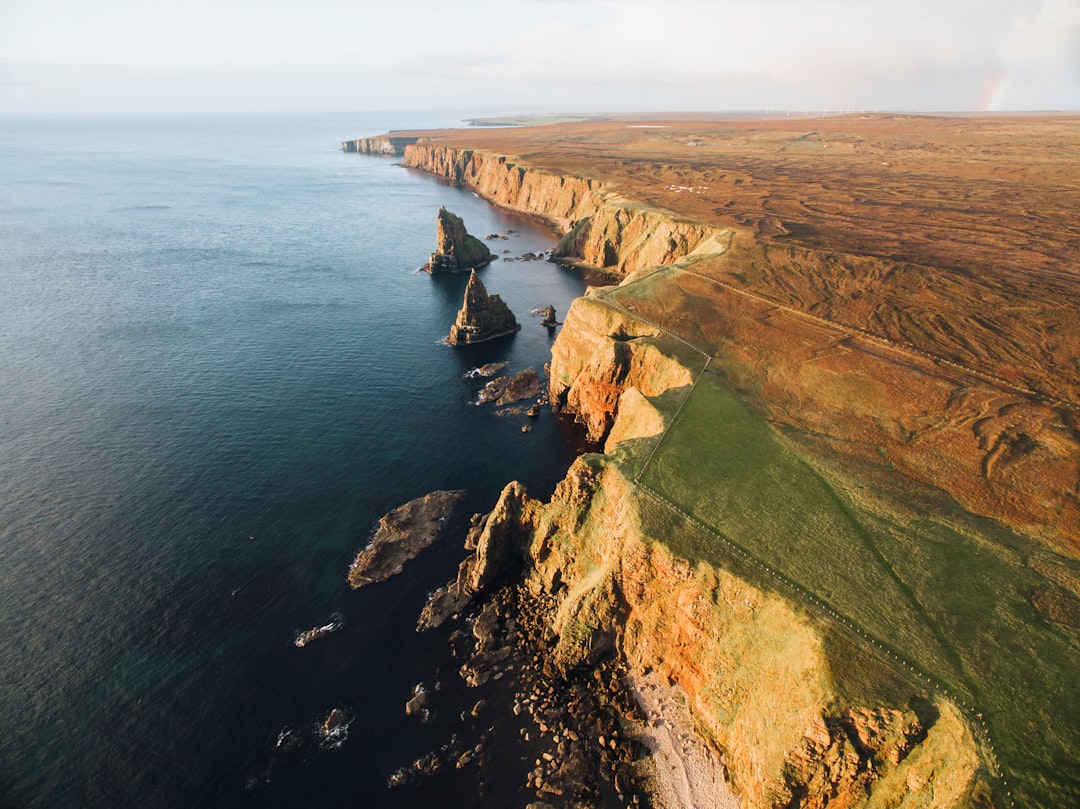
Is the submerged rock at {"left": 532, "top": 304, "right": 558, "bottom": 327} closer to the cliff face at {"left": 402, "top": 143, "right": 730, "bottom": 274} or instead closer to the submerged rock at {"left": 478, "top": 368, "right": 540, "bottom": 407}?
the submerged rock at {"left": 478, "top": 368, "right": 540, "bottom": 407}

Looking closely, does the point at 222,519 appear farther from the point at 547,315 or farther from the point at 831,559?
the point at 547,315

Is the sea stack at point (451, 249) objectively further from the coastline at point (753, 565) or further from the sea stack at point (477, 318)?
the coastline at point (753, 565)

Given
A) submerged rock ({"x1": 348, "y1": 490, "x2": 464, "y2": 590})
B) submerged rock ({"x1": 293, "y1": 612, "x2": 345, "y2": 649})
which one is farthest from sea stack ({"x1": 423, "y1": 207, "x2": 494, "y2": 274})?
submerged rock ({"x1": 293, "y1": 612, "x2": 345, "y2": 649})

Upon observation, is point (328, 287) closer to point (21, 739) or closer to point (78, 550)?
point (78, 550)

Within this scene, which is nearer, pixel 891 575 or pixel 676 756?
pixel 891 575

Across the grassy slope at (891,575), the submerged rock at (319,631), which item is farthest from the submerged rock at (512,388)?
the submerged rock at (319,631)

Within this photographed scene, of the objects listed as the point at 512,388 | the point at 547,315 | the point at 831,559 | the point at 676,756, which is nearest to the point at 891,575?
the point at 831,559
